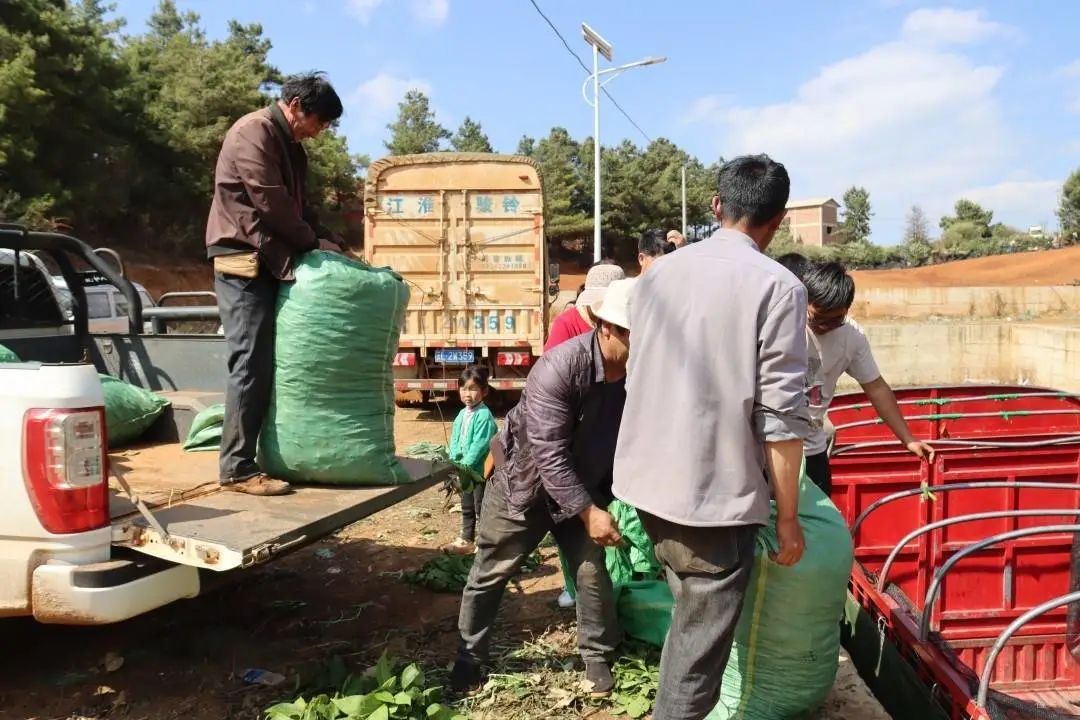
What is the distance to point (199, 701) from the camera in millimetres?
3047

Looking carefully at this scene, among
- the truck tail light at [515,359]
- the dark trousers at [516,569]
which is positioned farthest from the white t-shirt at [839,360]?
the truck tail light at [515,359]

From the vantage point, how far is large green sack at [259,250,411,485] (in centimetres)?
303

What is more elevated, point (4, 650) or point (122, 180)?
point (122, 180)

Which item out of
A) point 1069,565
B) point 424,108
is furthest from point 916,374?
point 424,108

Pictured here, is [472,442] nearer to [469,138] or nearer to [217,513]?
[217,513]

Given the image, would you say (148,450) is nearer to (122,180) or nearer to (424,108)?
(122,180)

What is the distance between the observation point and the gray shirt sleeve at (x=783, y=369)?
1.85 meters

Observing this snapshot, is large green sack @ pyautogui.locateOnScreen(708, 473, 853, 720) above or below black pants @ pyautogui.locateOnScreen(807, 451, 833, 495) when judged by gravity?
below

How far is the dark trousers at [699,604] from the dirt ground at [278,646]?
0.88 meters

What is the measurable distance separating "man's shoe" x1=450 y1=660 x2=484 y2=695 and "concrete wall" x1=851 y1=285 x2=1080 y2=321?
23904mm

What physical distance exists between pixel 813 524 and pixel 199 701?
230cm

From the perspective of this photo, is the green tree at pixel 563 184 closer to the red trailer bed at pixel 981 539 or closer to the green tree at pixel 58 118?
the green tree at pixel 58 118

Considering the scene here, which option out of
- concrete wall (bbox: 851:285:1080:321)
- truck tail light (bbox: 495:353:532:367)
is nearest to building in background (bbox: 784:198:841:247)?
concrete wall (bbox: 851:285:1080:321)

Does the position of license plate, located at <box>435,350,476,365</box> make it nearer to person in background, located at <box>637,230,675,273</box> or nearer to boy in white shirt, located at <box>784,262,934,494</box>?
person in background, located at <box>637,230,675,273</box>
